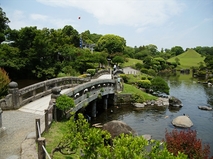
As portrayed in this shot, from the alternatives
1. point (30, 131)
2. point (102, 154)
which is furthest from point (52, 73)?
point (102, 154)

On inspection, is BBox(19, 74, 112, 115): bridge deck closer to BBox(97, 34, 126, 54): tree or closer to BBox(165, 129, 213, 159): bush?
BBox(165, 129, 213, 159): bush

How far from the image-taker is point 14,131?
31.6ft

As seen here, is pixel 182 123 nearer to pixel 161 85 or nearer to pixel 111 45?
pixel 161 85

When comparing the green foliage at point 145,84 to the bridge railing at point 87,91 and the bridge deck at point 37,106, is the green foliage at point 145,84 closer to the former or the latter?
the bridge railing at point 87,91

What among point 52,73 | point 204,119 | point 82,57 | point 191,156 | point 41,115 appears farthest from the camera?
point 82,57

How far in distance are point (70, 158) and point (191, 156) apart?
19.0 feet

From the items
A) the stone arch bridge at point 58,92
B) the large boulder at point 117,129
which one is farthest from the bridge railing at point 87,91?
the large boulder at point 117,129

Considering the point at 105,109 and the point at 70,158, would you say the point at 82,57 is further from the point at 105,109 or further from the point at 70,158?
the point at 70,158

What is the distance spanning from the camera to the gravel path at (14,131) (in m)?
7.69

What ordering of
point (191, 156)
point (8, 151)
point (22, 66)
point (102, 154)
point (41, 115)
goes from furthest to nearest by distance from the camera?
1. point (22, 66)
2. point (41, 115)
3. point (191, 156)
4. point (8, 151)
5. point (102, 154)

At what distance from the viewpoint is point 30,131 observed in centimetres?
958

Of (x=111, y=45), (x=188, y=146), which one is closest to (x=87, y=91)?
(x=188, y=146)

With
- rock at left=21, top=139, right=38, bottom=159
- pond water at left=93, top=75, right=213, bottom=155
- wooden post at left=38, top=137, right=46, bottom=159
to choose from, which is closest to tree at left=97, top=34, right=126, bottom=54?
pond water at left=93, top=75, right=213, bottom=155

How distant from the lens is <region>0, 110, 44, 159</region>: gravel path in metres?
7.69
